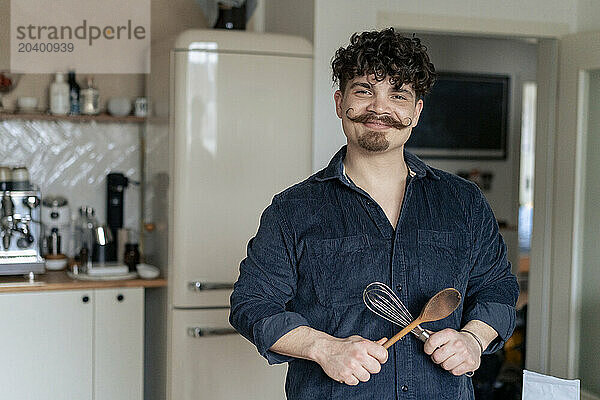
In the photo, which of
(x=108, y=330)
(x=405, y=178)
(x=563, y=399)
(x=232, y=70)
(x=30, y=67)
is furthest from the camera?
(x=30, y=67)

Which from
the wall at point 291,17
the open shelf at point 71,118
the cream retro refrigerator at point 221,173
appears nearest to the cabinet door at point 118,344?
the cream retro refrigerator at point 221,173

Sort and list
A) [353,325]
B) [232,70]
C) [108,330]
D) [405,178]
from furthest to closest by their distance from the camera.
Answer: [108,330] < [232,70] < [405,178] < [353,325]

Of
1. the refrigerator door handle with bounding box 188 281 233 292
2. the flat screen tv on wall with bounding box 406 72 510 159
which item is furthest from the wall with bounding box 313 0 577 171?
the flat screen tv on wall with bounding box 406 72 510 159

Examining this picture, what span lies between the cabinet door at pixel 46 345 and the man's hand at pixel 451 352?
199 cm

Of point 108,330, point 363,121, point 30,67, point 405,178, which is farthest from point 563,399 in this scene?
→ point 30,67

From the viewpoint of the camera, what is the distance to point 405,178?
1.87 metres

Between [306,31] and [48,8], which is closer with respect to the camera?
[306,31]

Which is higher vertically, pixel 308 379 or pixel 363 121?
pixel 363 121

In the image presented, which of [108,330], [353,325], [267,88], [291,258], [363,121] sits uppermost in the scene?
[267,88]

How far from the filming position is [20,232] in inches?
133

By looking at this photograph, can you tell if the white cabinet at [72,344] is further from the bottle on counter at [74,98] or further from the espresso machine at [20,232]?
the bottle on counter at [74,98]

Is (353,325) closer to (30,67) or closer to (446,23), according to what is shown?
(446,23)

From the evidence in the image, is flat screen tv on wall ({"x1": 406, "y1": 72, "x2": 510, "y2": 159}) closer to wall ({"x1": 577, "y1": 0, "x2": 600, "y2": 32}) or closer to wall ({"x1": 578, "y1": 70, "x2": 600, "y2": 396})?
wall ({"x1": 577, "y1": 0, "x2": 600, "y2": 32})

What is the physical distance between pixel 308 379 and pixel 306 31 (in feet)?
6.20
